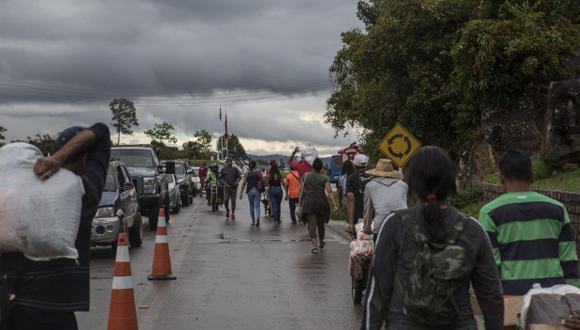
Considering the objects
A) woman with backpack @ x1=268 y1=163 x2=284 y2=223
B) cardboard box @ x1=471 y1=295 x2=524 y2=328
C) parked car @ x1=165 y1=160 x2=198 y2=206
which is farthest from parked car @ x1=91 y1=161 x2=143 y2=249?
parked car @ x1=165 y1=160 x2=198 y2=206

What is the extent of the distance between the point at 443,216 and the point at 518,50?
64.0 feet

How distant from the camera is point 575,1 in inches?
1038

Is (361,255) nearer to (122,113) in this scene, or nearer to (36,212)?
(36,212)

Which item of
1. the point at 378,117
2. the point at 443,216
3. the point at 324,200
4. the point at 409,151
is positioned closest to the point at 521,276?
the point at 443,216

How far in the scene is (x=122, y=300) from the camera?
25.2 ft

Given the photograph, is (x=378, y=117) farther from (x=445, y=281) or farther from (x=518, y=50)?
(x=445, y=281)

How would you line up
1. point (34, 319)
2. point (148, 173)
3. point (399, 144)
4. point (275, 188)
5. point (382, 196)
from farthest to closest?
point (275, 188) → point (148, 173) → point (399, 144) → point (382, 196) → point (34, 319)

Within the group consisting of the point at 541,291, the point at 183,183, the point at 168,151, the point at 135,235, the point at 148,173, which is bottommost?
the point at 168,151

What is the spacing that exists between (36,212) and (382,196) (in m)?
5.66

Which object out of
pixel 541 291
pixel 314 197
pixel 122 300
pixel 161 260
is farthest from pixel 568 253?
pixel 314 197

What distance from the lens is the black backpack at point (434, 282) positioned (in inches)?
139

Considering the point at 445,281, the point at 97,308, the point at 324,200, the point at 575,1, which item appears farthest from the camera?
the point at 575,1

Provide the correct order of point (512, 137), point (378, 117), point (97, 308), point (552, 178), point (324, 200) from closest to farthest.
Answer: point (97, 308)
point (324, 200)
point (552, 178)
point (512, 137)
point (378, 117)

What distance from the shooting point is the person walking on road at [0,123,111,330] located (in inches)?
164
